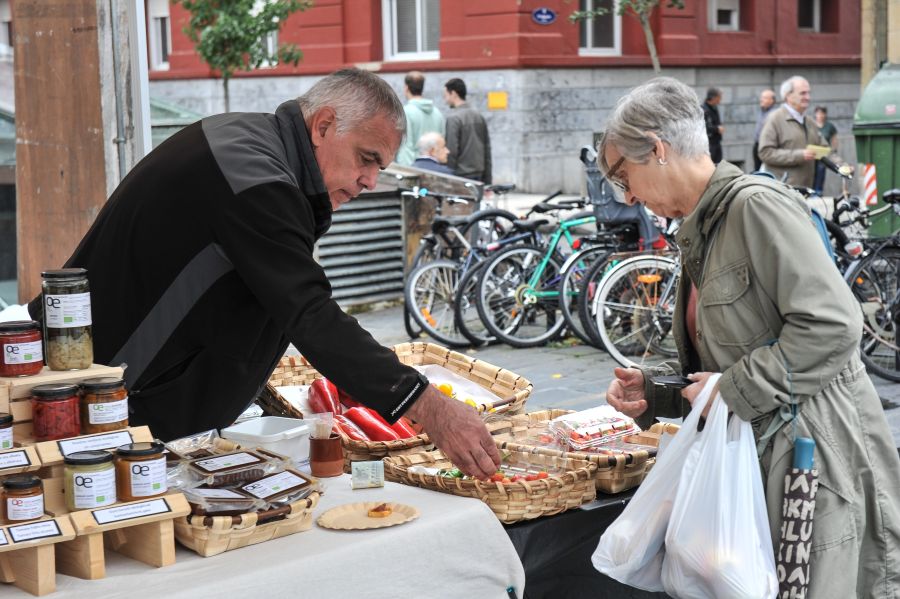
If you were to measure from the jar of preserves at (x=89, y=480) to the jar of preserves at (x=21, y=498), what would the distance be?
0.07 m

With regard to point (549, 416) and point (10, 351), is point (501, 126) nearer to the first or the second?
point (549, 416)

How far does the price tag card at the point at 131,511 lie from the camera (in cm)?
246

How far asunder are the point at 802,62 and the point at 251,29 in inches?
446

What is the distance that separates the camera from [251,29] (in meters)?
17.1

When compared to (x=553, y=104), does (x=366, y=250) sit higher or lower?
lower

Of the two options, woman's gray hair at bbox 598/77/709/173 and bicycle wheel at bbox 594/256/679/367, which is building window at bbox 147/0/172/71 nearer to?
bicycle wheel at bbox 594/256/679/367

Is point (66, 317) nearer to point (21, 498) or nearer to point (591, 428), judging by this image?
point (21, 498)

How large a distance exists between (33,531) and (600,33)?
63.6 feet

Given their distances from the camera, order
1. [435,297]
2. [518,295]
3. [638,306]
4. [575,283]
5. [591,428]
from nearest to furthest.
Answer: [591,428]
[638,306]
[575,283]
[518,295]
[435,297]

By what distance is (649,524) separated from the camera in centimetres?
300

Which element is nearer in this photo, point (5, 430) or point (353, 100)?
point (5, 430)

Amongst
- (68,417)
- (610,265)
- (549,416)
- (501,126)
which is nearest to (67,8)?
(549,416)

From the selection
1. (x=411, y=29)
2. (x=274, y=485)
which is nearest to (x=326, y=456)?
(x=274, y=485)

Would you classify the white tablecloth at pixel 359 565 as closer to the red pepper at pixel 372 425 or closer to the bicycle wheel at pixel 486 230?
the red pepper at pixel 372 425
